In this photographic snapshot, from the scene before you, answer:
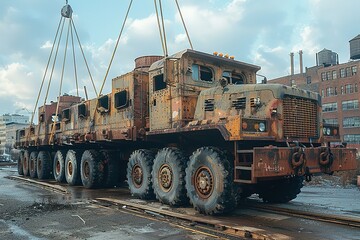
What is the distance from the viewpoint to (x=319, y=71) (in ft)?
212

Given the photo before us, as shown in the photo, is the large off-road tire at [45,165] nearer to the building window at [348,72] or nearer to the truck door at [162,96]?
the truck door at [162,96]

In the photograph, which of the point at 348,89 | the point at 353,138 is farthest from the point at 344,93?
the point at 353,138

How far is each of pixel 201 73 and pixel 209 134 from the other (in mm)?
2072

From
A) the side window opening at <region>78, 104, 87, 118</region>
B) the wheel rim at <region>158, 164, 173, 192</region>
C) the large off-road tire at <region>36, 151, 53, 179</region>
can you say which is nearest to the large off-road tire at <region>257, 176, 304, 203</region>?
the wheel rim at <region>158, 164, 173, 192</region>

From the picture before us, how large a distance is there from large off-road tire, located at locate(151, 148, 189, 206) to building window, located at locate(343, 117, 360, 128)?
55.8m

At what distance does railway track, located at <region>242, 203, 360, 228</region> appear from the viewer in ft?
24.8

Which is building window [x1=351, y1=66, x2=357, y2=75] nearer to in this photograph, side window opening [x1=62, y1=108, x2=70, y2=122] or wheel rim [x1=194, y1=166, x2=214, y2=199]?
side window opening [x1=62, y1=108, x2=70, y2=122]

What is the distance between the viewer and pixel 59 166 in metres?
17.9

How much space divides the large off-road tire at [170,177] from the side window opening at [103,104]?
4139 millimetres

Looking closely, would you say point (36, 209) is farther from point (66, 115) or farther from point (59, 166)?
point (66, 115)

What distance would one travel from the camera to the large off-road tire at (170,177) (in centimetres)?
957

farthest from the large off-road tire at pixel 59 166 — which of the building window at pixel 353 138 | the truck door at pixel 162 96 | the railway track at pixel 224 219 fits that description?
the building window at pixel 353 138

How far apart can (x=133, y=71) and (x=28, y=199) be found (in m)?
5.26

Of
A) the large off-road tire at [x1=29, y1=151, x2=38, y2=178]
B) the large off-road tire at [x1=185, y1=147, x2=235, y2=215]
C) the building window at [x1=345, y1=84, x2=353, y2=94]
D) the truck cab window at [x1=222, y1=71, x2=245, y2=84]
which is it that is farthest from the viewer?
the building window at [x1=345, y1=84, x2=353, y2=94]
